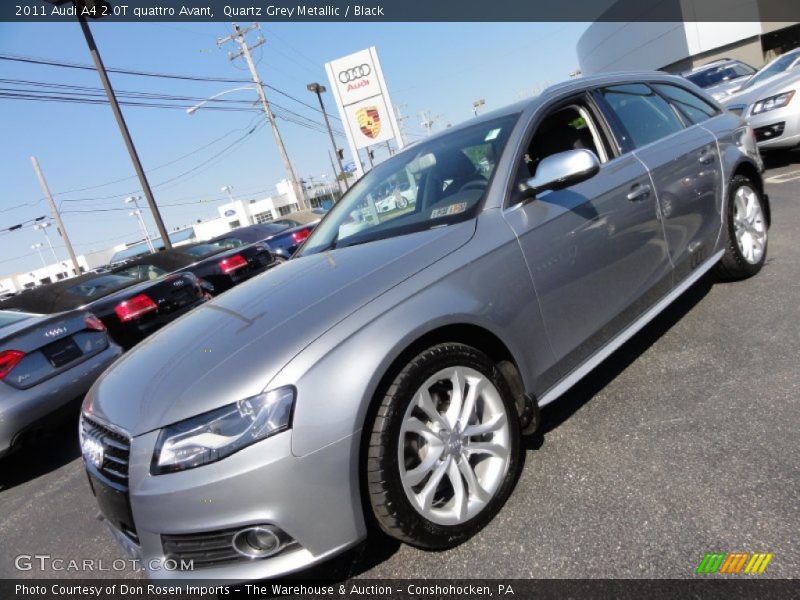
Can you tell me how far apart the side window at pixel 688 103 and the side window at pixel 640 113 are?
12cm

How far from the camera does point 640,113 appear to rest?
3.43 m

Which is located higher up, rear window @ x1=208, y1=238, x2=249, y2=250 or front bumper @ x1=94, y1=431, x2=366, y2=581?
rear window @ x1=208, y1=238, x2=249, y2=250

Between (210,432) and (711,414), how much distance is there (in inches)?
85.1

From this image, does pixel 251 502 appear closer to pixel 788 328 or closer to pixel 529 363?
pixel 529 363

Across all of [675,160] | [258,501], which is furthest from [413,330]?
[675,160]

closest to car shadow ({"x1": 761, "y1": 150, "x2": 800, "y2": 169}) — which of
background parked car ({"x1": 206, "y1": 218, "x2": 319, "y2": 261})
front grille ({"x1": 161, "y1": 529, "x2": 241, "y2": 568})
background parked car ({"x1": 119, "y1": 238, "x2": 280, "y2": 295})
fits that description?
background parked car ({"x1": 206, "y1": 218, "x2": 319, "y2": 261})

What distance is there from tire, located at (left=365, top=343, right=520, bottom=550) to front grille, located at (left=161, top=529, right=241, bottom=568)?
47cm

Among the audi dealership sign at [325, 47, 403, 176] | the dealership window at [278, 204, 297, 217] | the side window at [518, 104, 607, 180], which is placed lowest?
the side window at [518, 104, 607, 180]

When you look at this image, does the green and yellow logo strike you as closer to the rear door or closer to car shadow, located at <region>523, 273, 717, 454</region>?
car shadow, located at <region>523, 273, 717, 454</region>

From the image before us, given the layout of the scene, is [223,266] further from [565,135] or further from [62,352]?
[565,135]

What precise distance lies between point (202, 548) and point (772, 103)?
8960mm

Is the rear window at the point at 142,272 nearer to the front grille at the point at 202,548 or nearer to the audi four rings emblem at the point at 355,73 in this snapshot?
the front grille at the point at 202,548

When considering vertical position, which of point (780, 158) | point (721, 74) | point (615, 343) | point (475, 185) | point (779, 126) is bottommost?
point (780, 158)

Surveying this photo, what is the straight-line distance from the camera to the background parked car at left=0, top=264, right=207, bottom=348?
5266mm
